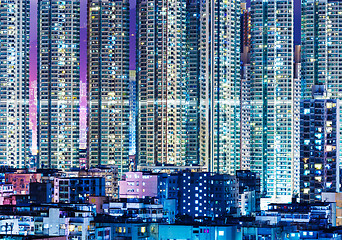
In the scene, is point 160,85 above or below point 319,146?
above

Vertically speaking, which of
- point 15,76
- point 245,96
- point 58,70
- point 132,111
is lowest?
point 132,111

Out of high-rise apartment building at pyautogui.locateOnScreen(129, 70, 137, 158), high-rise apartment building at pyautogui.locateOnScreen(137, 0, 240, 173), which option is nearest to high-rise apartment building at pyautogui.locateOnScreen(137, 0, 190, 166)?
high-rise apartment building at pyautogui.locateOnScreen(137, 0, 240, 173)

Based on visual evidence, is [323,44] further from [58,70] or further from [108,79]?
[58,70]

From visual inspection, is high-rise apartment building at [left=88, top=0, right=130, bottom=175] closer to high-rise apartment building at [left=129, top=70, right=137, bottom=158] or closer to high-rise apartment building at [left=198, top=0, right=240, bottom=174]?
high-rise apartment building at [left=129, top=70, right=137, bottom=158]

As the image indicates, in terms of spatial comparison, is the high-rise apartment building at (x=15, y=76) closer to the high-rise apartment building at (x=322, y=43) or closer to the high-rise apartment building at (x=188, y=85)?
the high-rise apartment building at (x=188, y=85)

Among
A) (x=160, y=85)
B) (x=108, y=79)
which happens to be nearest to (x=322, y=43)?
(x=160, y=85)

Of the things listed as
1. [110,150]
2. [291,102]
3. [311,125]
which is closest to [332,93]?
[291,102]

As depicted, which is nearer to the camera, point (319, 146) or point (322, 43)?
point (319, 146)

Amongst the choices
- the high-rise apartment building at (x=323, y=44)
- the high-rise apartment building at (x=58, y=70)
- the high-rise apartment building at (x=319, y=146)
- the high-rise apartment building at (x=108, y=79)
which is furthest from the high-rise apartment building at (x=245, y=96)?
the high-rise apartment building at (x=319, y=146)
